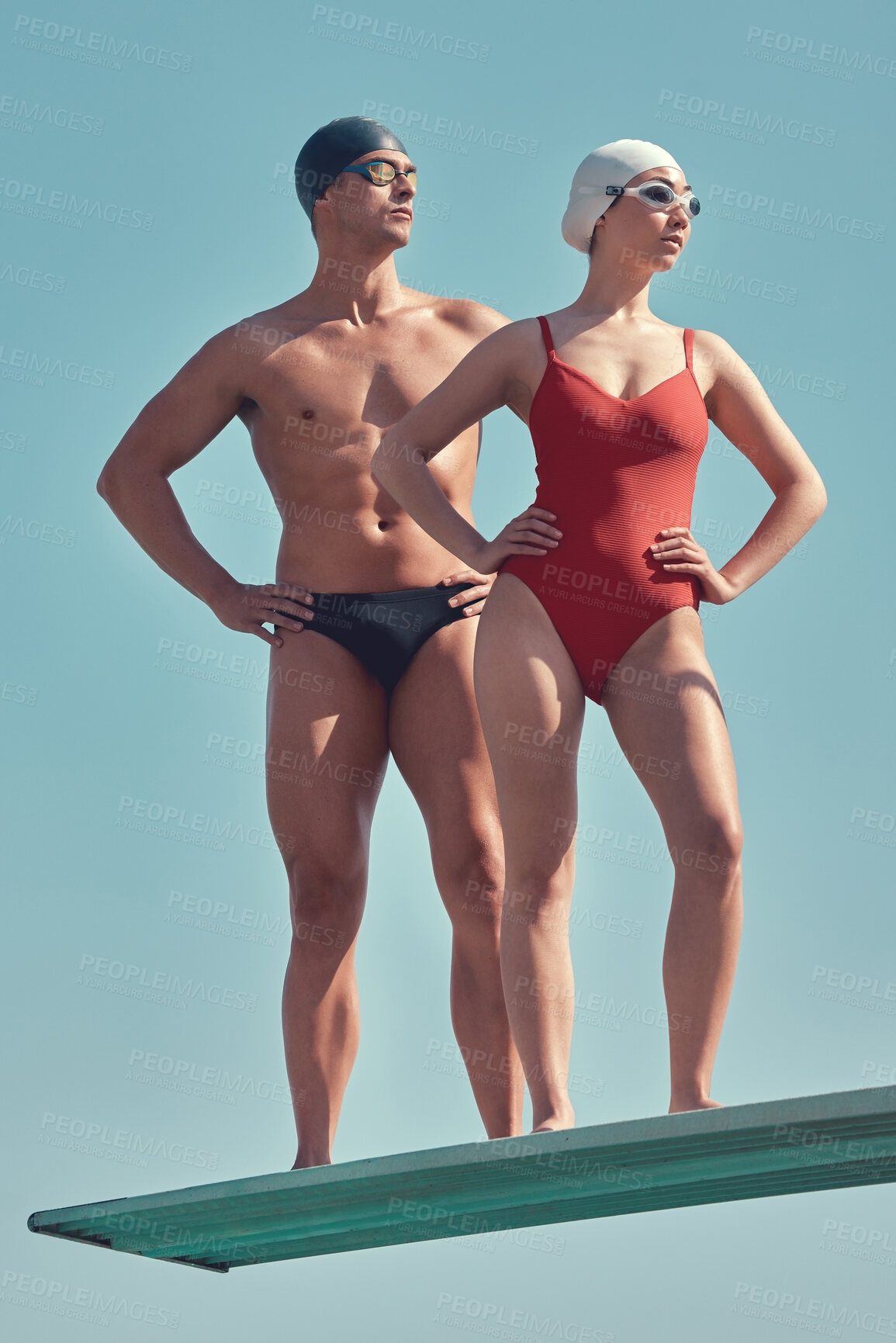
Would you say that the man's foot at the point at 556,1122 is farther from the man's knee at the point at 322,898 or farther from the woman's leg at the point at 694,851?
the man's knee at the point at 322,898

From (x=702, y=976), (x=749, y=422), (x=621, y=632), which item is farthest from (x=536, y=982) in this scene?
(x=749, y=422)

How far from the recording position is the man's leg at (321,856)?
675cm

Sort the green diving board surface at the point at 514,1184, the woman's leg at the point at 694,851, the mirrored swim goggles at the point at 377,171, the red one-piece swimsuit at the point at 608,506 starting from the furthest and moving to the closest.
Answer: the mirrored swim goggles at the point at 377,171 < the red one-piece swimsuit at the point at 608,506 < the woman's leg at the point at 694,851 < the green diving board surface at the point at 514,1184

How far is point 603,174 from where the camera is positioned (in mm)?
6145

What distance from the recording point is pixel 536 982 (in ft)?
19.1

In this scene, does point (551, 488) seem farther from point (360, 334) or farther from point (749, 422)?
point (360, 334)

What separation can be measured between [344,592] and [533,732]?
1387mm

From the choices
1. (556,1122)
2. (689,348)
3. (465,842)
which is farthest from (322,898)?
(689,348)

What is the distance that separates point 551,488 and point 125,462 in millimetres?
2041

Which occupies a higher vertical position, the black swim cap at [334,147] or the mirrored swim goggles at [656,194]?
the black swim cap at [334,147]

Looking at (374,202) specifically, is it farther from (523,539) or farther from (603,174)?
(523,539)

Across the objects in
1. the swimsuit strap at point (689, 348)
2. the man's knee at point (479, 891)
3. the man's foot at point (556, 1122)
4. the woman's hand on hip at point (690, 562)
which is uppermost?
the swimsuit strap at point (689, 348)

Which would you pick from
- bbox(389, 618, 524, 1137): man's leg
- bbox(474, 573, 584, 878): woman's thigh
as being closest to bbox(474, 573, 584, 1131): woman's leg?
bbox(474, 573, 584, 878): woman's thigh

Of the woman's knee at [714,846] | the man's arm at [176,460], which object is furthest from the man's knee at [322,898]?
the woman's knee at [714,846]
